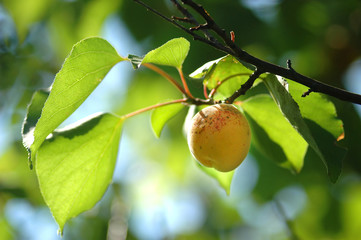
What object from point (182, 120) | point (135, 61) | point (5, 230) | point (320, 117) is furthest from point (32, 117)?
point (5, 230)

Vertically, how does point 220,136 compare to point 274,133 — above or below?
above

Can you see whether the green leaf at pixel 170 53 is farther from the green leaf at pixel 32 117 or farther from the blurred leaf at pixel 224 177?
the blurred leaf at pixel 224 177

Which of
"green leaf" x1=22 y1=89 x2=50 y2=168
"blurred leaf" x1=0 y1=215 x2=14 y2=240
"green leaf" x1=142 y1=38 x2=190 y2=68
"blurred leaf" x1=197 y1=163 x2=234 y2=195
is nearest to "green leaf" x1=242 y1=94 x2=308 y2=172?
"blurred leaf" x1=197 y1=163 x2=234 y2=195

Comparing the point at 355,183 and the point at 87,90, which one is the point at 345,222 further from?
the point at 87,90

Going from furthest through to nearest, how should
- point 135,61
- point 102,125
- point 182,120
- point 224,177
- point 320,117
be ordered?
point 182,120 → point 224,177 → point 102,125 → point 320,117 → point 135,61

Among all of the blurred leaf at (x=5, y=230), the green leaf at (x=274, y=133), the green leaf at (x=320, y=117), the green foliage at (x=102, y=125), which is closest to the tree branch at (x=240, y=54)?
the green foliage at (x=102, y=125)

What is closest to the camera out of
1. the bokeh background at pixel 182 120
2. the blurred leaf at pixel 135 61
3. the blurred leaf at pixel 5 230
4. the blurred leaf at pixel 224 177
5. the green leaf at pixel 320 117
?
the blurred leaf at pixel 135 61

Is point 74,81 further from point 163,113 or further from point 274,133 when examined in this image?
point 274,133
